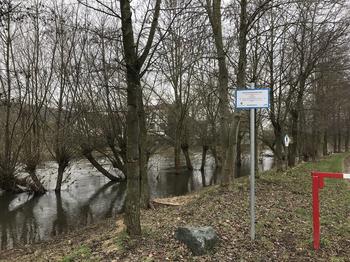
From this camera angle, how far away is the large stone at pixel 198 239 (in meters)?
5.42

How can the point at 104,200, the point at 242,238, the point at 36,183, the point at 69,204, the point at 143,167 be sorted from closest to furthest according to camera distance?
the point at 242,238 < the point at 143,167 < the point at 69,204 < the point at 104,200 < the point at 36,183

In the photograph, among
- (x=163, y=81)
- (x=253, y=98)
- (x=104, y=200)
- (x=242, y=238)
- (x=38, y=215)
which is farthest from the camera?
(x=163, y=81)

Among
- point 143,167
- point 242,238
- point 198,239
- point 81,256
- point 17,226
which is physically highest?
point 143,167

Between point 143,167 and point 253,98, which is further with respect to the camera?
point 143,167

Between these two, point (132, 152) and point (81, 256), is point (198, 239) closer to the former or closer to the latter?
point (132, 152)

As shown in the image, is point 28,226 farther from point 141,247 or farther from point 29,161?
point 141,247

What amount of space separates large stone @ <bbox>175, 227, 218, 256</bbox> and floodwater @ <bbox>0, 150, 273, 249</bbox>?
7.36 meters

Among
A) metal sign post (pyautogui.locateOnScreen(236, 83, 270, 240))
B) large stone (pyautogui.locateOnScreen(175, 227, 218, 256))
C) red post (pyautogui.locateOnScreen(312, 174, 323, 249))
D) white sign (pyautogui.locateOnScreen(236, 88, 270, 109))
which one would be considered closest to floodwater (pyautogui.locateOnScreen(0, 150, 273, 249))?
large stone (pyautogui.locateOnScreen(175, 227, 218, 256))

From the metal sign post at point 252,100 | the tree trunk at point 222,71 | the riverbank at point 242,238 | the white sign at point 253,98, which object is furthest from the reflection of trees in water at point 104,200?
the white sign at point 253,98

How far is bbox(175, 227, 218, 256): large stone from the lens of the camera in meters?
5.42

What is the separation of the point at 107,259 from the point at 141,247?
622 mm

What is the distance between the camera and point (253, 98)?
5820mm

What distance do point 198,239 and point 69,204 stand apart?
13.2 metres

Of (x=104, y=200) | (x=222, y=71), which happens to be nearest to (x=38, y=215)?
(x=104, y=200)
